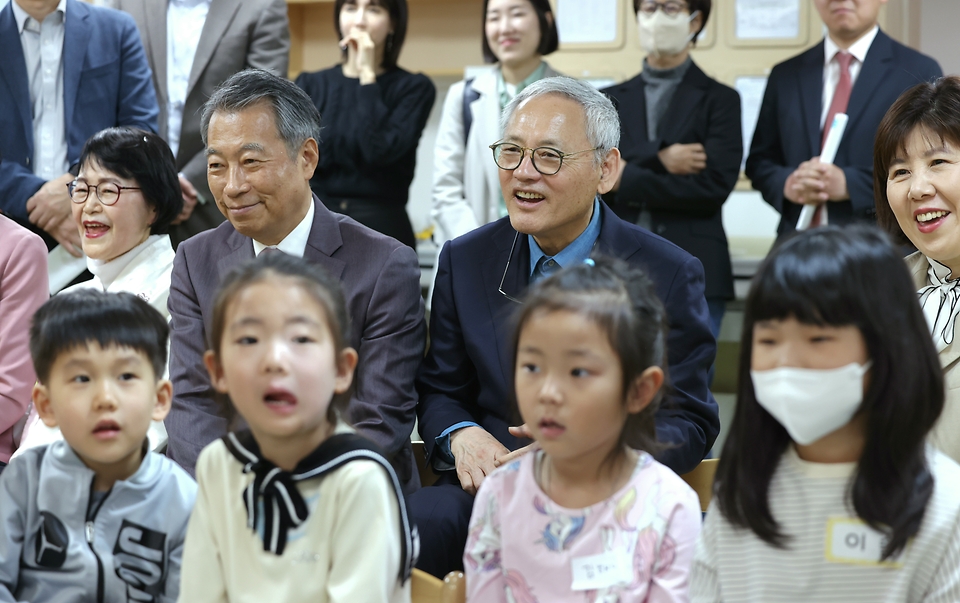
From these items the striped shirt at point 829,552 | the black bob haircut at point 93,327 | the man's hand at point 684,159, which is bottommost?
the striped shirt at point 829,552

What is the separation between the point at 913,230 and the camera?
6.85ft

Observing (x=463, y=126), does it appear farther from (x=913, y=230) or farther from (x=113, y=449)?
(x=113, y=449)

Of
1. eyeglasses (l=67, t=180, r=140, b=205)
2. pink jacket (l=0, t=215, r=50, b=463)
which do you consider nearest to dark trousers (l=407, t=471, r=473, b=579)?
pink jacket (l=0, t=215, r=50, b=463)

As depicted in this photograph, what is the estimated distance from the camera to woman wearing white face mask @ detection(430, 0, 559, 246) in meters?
3.49

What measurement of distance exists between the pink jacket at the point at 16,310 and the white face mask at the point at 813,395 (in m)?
1.76

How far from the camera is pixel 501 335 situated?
2.24 m

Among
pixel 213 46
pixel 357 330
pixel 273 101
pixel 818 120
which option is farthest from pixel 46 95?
pixel 818 120

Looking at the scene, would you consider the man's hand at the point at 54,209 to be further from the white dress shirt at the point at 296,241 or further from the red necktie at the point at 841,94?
the red necktie at the point at 841,94

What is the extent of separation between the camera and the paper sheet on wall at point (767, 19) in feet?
14.3

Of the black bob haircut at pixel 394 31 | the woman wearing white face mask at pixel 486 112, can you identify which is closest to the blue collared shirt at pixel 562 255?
the woman wearing white face mask at pixel 486 112

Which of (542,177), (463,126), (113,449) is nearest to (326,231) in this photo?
(542,177)

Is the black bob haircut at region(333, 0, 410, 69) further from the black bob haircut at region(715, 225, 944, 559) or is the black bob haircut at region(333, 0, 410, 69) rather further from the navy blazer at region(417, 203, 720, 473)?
the black bob haircut at region(715, 225, 944, 559)

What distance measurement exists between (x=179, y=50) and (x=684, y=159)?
1.77 m

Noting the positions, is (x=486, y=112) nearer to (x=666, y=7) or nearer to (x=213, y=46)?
(x=666, y=7)
